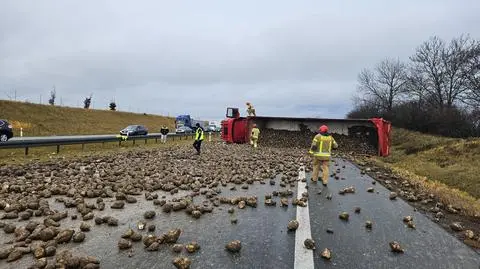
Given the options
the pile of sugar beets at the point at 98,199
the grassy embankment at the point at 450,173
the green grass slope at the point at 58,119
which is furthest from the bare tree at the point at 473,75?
the green grass slope at the point at 58,119

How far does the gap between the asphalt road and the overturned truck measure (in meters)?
13.3

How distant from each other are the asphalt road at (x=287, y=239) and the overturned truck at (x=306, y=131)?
13253 millimetres

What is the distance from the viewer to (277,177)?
1112 cm

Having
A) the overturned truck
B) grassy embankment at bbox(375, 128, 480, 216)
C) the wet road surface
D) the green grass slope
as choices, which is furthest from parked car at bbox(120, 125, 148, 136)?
the wet road surface

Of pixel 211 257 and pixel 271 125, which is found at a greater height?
pixel 271 125

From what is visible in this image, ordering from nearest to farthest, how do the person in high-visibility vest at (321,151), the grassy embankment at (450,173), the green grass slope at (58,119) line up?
the grassy embankment at (450,173) < the person in high-visibility vest at (321,151) < the green grass slope at (58,119)

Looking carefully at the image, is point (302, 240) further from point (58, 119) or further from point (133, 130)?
point (58, 119)

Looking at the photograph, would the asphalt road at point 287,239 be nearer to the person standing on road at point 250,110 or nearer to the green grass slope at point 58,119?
the person standing on road at point 250,110

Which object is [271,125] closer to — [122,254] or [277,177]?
[277,177]

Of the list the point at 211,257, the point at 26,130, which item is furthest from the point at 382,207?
the point at 26,130

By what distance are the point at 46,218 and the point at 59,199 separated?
1.53 metres

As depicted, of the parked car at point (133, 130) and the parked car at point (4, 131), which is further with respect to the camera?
the parked car at point (133, 130)

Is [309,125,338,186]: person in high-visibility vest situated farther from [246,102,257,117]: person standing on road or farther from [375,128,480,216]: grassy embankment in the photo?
[246,102,257,117]: person standing on road

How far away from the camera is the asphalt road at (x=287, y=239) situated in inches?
169
